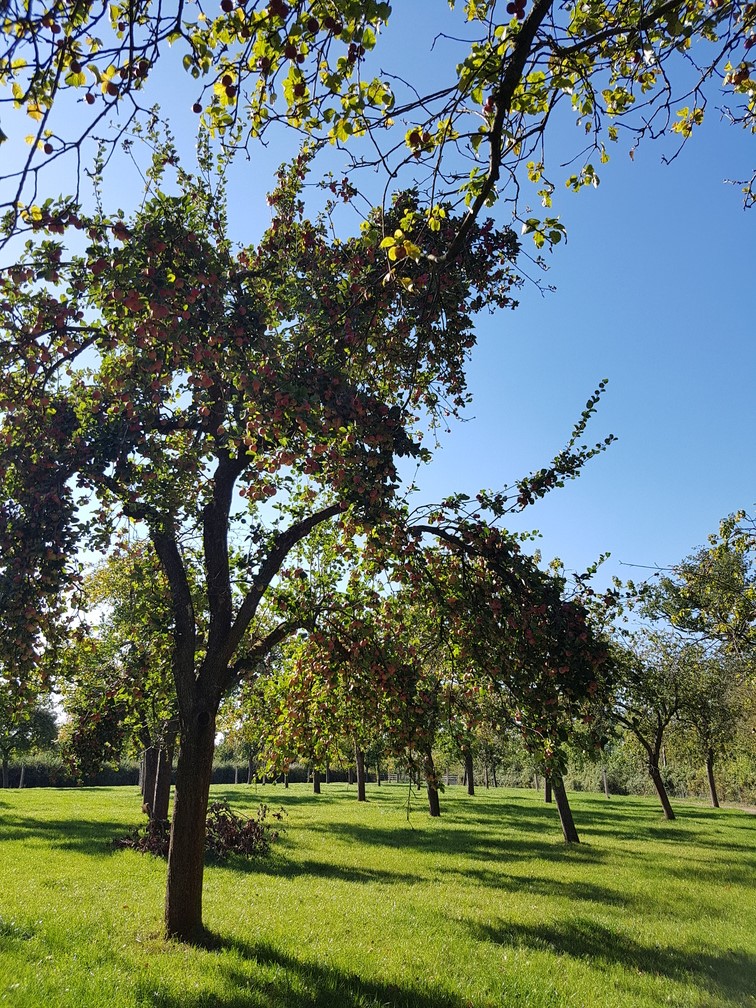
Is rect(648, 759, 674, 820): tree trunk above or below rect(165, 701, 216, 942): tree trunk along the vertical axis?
below

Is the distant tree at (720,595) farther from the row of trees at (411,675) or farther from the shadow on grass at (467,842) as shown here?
the shadow on grass at (467,842)

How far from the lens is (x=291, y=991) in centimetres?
761

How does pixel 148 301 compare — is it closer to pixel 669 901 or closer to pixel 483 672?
pixel 483 672

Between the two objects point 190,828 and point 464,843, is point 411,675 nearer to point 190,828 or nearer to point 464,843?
point 190,828

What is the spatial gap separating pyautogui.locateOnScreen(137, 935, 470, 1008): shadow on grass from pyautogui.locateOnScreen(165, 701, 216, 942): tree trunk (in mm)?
901

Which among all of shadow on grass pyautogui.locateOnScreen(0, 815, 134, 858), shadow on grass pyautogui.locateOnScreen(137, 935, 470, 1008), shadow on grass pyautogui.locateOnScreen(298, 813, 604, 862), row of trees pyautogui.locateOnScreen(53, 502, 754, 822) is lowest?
shadow on grass pyautogui.locateOnScreen(298, 813, 604, 862)

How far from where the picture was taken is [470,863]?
62.1 ft

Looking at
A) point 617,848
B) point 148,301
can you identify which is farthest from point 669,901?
point 148,301

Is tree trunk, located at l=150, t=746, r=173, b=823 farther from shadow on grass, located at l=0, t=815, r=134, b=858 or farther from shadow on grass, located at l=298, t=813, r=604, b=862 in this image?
shadow on grass, located at l=298, t=813, r=604, b=862

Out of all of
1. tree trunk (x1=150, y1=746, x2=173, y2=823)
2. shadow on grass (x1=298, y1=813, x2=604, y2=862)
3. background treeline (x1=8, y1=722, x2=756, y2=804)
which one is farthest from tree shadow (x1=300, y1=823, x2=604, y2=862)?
background treeline (x1=8, y1=722, x2=756, y2=804)

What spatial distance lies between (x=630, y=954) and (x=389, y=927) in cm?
403

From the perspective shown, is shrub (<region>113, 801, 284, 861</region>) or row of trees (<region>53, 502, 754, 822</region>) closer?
row of trees (<region>53, 502, 754, 822</region>)

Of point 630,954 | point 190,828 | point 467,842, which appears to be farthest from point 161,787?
point 630,954

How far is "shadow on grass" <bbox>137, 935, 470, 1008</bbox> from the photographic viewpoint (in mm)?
7059
